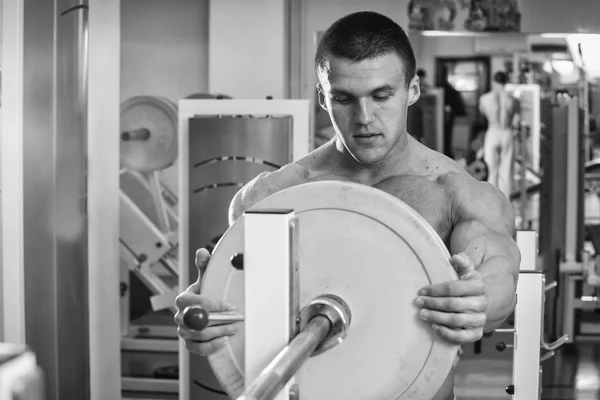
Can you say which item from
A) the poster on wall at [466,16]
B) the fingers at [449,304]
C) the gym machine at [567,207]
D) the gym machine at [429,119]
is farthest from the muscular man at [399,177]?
the gym machine at [429,119]

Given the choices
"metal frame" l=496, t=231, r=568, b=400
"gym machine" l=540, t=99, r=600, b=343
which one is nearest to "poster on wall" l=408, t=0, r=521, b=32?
"gym machine" l=540, t=99, r=600, b=343

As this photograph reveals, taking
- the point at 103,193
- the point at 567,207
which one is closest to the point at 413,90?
the point at 103,193

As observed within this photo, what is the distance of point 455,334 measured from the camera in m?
1.35

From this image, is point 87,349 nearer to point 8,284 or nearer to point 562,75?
point 8,284

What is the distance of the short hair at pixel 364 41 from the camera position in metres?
1.73

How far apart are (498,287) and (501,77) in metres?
5.95

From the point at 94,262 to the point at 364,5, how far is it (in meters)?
3.37

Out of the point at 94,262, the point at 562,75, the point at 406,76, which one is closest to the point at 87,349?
the point at 94,262

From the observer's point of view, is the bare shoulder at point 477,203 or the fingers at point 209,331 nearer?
the fingers at point 209,331

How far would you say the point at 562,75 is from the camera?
23.9 ft

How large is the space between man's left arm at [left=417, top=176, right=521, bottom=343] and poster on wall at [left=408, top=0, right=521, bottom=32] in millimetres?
4897

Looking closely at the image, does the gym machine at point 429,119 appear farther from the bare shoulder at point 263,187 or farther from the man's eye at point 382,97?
the man's eye at point 382,97

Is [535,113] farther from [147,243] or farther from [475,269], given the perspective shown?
[475,269]

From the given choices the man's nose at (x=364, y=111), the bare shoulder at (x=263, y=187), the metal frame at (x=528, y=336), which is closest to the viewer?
the man's nose at (x=364, y=111)
